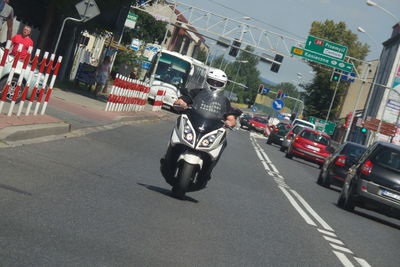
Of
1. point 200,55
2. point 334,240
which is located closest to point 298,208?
point 334,240

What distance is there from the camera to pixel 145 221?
8766 mm

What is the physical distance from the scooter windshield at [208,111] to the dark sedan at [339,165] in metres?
11.6

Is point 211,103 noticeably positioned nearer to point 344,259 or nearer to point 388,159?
point 344,259

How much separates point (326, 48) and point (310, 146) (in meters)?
29.5

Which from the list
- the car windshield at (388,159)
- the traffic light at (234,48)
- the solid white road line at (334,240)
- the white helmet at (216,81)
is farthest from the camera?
the traffic light at (234,48)

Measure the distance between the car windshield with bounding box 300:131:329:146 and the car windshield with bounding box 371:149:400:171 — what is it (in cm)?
1779

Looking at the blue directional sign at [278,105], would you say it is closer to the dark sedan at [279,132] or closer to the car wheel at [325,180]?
the dark sedan at [279,132]

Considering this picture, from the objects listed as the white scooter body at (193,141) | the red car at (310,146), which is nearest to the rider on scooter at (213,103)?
the white scooter body at (193,141)

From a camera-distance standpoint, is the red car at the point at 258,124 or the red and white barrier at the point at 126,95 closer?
the red and white barrier at the point at 126,95

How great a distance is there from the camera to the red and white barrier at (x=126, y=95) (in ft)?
94.3

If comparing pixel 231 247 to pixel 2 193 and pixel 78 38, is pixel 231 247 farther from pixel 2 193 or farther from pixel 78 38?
pixel 78 38

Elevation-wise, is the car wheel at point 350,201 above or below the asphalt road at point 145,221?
above

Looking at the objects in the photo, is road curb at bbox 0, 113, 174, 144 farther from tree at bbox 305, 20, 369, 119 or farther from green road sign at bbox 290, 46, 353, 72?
tree at bbox 305, 20, 369, 119

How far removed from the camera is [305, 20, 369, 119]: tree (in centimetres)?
9756
